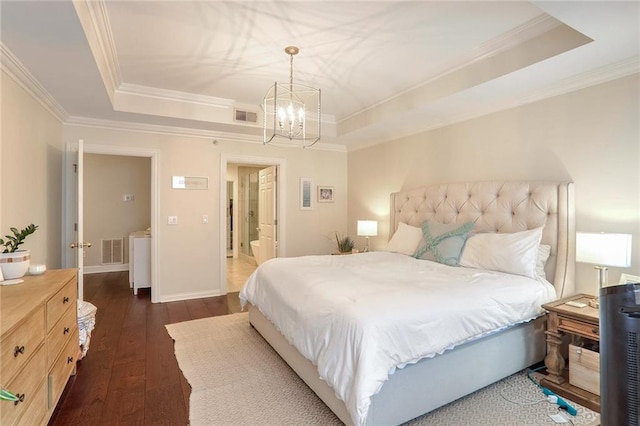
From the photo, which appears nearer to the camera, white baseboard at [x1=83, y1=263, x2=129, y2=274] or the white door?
the white door

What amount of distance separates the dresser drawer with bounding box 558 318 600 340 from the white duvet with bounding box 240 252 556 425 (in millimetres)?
196

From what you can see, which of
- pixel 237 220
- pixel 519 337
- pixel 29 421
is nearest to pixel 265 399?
pixel 29 421

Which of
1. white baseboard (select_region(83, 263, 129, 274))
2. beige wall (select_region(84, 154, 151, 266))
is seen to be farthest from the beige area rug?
beige wall (select_region(84, 154, 151, 266))

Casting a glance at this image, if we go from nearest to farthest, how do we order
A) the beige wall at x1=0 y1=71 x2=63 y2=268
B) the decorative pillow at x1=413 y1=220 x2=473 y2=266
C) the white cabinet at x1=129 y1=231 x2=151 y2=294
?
1. the beige wall at x1=0 y1=71 x2=63 y2=268
2. the decorative pillow at x1=413 y1=220 x2=473 y2=266
3. the white cabinet at x1=129 y1=231 x2=151 y2=294

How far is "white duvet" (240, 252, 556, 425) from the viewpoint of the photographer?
1.65 metres

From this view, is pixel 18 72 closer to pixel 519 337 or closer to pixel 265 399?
pixel 265 399

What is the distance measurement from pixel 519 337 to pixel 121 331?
12.1 feet

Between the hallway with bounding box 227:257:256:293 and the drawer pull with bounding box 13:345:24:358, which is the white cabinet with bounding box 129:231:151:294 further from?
the drawer pull with bounding box 13:345:24:358

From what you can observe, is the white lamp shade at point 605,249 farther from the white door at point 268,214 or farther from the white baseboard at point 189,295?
the white baseboard at point 189,295

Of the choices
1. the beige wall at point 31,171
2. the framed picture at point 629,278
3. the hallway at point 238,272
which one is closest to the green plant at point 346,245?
the hallway at point 238,272

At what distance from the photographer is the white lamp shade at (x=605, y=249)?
208cm

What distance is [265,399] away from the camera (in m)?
2.15

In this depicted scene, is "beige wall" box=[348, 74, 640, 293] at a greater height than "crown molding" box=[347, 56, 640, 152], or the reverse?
"crown molding" box=[347, 56, 640, 152]

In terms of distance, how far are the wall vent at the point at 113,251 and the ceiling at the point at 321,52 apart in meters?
3.43
